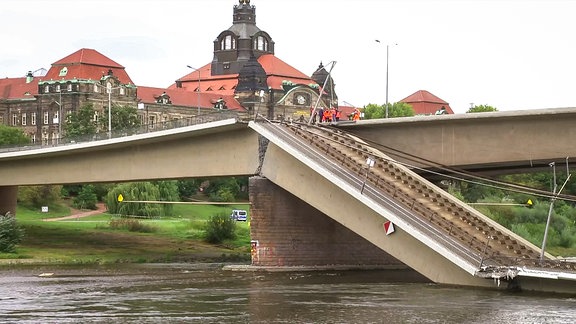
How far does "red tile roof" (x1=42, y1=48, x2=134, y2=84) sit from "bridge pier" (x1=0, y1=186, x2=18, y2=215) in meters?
93.9

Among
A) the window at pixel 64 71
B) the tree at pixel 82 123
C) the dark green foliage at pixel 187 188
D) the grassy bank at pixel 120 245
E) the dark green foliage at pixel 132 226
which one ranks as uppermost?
the window at pixel 64 71

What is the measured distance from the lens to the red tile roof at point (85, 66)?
564ft

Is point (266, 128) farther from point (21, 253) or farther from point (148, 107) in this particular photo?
point (148, 107)

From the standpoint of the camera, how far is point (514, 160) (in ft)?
165

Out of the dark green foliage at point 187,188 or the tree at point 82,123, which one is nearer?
the dark green foliage at point 187,188

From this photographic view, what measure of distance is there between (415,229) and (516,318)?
386 inches

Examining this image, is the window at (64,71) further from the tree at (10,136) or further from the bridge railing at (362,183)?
the bridge railing at (362,183)

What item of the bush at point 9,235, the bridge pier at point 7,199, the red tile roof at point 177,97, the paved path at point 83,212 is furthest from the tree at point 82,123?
the bush at point 9,235

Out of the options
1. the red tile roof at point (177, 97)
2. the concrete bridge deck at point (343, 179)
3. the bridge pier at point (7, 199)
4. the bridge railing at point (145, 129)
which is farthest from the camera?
the red tile roof at point (177, 97)

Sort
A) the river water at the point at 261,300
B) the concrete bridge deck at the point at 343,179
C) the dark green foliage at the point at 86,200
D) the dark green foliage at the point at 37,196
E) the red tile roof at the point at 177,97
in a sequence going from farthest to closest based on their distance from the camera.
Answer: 1. the red tile roof at the point at 177,97
2. the dark green foliage at the point at 86,200
3. the dark green foliage at the point at 37,196
4. the concrete bridge deck at the point at 343,179
5. the river water at the point at 261,300

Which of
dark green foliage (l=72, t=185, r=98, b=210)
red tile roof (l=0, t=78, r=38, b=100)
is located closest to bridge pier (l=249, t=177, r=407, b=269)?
dark green foliage (l=72, t=185, r=98, b=210)

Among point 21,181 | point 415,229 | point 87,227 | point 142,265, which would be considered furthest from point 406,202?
point 87,227

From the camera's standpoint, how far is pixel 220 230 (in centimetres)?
7719

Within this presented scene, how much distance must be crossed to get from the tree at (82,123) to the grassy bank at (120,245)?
194ft
